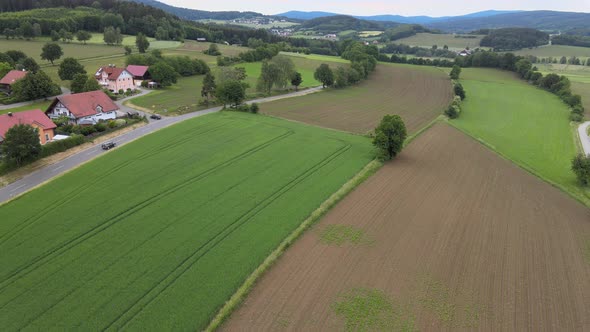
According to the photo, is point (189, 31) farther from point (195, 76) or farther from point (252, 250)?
point (252, 250)

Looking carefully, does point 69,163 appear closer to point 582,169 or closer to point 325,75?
point 582,169

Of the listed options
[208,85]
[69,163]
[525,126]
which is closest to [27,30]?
[208,85]

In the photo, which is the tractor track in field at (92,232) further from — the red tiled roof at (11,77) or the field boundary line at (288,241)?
the red tiled roof at (11,77)

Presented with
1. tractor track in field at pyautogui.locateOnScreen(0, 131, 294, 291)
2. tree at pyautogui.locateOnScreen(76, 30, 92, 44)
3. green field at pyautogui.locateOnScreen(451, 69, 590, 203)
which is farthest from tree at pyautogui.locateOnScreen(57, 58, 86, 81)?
green field at pyautogui.locateOnScreen(451, 69, 590, 203)

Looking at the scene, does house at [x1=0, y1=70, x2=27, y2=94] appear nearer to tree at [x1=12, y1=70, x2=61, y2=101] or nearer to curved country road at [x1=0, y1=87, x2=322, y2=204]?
tree at [x1=12, y1=70, x2=61, y2=101]

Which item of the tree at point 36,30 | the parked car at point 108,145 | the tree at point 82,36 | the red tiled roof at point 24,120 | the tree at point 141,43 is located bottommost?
the parked car at point 108,145

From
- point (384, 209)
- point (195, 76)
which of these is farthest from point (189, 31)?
point (384, 209)

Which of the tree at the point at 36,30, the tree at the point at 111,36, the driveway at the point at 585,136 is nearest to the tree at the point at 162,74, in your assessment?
the tree at the point at 111,36
